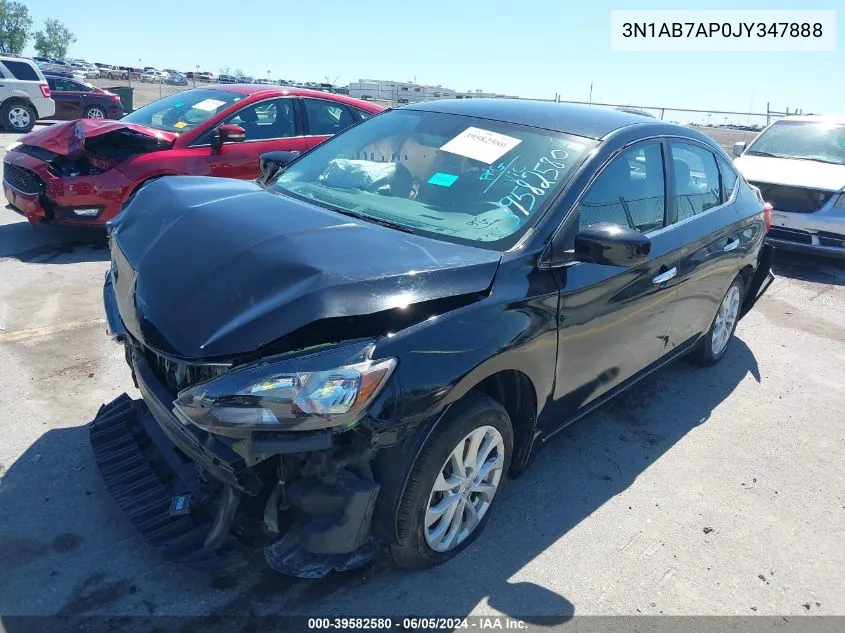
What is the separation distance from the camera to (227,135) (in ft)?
20.9

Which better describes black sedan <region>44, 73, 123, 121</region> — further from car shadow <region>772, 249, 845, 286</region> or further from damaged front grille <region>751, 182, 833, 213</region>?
car shadow <region>772, 249, 845, 286</region>

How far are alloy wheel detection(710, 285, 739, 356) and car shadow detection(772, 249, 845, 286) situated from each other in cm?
298

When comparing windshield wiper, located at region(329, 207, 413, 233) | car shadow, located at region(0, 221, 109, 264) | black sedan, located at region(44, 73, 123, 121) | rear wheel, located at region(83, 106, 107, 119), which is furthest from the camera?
rear wheel, located at region(83, 106, 107, 119)

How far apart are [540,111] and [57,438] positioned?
9.98 ft

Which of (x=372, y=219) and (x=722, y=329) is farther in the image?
(x=722, y=329)

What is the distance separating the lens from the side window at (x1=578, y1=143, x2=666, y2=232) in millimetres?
3082

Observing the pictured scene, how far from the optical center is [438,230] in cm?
289

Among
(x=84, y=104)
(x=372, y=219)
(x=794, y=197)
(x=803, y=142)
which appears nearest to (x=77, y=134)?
(x=372, y=219)

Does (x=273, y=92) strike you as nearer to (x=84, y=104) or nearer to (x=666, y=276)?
(x=666, y=276)

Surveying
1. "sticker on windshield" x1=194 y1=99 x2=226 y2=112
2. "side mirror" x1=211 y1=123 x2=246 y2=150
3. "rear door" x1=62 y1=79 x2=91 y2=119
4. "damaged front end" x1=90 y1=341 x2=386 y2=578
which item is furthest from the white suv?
"damaged front end" x1=90 y1=341 x2=386 y2=578

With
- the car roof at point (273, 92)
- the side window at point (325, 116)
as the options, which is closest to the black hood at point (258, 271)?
the car roof at point (273, 92)

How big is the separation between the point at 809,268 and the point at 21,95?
17.2 m

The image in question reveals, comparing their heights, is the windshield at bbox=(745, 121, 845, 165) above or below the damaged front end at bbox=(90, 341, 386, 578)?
above

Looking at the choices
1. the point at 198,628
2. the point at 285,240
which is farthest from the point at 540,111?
the point at 198,628
